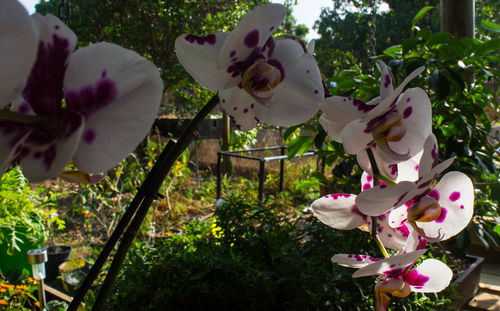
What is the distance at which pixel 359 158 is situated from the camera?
0.88 ft

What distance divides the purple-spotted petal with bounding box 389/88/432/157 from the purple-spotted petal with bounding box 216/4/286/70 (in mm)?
95

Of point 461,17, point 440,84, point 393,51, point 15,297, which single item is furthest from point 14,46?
point 15,297

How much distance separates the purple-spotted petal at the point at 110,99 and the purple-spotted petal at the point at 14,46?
0.03 m

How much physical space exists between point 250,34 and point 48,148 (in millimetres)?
111

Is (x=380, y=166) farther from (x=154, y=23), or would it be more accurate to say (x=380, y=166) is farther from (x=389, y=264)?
(x=154, y=23)

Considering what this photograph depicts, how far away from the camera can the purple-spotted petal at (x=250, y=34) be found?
0.20m

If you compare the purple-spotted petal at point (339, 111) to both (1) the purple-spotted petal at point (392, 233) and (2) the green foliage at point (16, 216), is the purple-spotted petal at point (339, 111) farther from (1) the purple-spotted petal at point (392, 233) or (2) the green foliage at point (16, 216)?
(2) the green foliage at point (16, 216)

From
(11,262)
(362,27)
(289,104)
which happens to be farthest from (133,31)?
(362,27)

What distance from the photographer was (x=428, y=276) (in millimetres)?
297

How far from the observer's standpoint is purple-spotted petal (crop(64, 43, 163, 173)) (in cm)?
15

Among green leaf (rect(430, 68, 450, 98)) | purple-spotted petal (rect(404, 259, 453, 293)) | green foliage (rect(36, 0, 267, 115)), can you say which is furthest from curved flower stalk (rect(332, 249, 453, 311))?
green foliage (rect(36, 0, 267, 115))

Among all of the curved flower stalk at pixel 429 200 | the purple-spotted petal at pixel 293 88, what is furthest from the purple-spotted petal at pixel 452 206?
the purple-spotted petal at pixel 293 88

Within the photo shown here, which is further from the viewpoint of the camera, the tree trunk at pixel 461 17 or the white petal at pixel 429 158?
the tree trunk at pixel 461 17

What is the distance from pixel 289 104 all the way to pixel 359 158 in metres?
0.06
